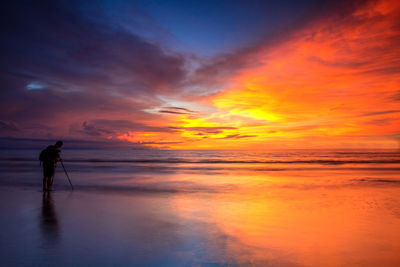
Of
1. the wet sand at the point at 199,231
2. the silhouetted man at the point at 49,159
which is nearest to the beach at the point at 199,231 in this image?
the wet sand at the point at 199,231

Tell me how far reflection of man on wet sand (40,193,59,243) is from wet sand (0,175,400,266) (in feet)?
0.08

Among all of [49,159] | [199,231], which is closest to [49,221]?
[199,231]

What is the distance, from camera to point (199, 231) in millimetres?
5699

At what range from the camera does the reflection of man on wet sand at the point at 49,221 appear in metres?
5.46

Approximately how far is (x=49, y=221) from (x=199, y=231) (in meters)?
3.90

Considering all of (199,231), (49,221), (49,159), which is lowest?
(49,221)

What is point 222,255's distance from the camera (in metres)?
4.41

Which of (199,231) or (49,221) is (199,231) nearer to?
(199,231)

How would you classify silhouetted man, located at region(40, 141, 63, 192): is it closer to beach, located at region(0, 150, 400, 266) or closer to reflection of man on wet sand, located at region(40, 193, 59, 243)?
beach, located at region(0, 150, 400, 266)

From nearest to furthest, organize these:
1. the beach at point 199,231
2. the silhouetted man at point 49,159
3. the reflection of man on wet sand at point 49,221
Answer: the beach at point 199,231 < the reflection of man on wet sand at point 49,221 < the silhouetted man at point 49,159

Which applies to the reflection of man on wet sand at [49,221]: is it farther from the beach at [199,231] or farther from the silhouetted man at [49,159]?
the silhouetted man at [49,159]

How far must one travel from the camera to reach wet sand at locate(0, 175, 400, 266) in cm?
429

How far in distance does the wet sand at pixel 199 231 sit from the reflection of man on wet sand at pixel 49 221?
23 mm

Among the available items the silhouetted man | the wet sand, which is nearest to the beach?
the wet sand
